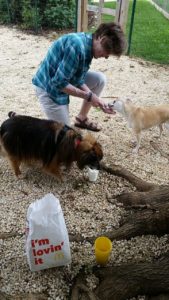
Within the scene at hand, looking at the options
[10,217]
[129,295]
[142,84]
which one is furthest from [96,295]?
[142,84]

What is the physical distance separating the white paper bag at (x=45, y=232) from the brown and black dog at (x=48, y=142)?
3.26ft

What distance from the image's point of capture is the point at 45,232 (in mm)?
2293

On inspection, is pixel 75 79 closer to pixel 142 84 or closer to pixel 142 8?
pixel 142 84

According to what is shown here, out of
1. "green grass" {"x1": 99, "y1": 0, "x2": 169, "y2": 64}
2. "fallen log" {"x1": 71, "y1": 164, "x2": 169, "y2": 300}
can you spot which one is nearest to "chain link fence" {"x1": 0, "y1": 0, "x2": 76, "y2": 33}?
"green grass" {"x1": 99, "y1": 0, "x2": 169, "y2": 64}

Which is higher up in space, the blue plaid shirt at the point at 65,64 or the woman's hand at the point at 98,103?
the blue plaid shirt at the point at 65,64

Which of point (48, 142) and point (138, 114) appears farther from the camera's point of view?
point (138, 114)

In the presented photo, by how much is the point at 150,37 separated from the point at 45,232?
27.4 feet

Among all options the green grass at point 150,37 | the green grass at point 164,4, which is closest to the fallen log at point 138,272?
the green grass at point 150,37

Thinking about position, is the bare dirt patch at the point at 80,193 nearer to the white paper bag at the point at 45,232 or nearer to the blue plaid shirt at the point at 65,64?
the white paper bag at the point at 45,232

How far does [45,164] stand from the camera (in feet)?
11.6

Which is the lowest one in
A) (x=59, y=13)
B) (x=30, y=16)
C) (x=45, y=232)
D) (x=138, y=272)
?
(x=138, y=272)

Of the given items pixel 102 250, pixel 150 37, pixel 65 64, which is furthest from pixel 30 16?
pixel 102 250

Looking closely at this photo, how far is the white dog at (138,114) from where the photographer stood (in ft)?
13.9

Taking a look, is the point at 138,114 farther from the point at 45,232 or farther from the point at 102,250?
the point at 45,232
